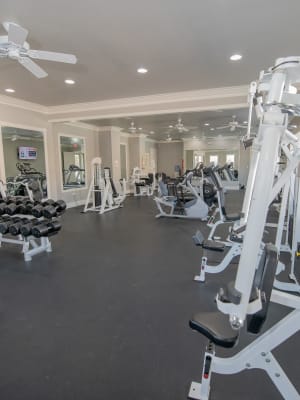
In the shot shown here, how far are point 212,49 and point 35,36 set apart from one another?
2153mm

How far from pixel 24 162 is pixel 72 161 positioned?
183 centimetres

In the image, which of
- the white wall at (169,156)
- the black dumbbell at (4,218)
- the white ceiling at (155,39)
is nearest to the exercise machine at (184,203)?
the white ceiling at (155,39)

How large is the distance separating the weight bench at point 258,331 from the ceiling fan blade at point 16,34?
8.32 ft

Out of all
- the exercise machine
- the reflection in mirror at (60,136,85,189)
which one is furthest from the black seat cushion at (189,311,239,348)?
the reflection in mirror at (60,136,85,189)

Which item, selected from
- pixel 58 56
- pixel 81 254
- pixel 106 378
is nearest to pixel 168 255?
pixel 81 254

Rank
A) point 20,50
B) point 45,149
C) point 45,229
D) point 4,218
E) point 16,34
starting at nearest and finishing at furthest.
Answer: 1. point 16,34
2. point 20,50
3. point 45,229
4. point 4,218
5. point 45,149

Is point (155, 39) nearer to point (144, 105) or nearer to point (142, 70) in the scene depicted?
point (142, 70)

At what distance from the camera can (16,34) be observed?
227 centimetres

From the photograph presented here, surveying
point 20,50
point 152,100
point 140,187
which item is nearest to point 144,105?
point 152,100

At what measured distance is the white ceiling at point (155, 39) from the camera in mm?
2426

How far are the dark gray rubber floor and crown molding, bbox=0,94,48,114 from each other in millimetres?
3428

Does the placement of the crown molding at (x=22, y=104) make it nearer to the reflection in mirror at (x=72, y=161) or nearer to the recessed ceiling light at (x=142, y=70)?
the reflection in mirror at (x=72, y=161)

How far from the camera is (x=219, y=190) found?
3.98 metres

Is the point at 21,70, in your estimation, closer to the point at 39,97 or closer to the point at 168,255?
the point at 39,97
